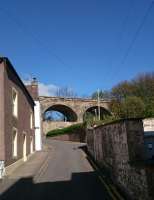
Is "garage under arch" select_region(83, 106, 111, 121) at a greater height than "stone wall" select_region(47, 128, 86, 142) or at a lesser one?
greater

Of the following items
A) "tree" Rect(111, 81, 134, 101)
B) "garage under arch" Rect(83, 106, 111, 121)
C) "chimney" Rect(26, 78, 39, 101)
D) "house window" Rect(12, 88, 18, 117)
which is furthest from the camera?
"garage under arch" Rect(83, 106, 111, 121)

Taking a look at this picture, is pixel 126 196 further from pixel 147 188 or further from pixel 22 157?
pixel 22 157

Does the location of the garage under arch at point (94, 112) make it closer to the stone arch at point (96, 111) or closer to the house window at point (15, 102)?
the stone arch at point (96, 111)

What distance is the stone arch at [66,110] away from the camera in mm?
81856

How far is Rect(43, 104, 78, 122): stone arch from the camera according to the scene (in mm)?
81856

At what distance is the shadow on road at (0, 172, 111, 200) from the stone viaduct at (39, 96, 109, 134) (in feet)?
189

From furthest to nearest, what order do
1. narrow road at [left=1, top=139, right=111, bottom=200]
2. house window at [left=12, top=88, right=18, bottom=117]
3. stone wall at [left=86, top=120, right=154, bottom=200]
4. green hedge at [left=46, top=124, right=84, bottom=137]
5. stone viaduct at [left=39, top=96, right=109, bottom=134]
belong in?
stone viaduct at [left=39, top=96, right=109, bottom=134], green hedge at [left=46, top=124, right=84, bottom=137], house window at [left=12, top=88, right=18, bottom=117], narrow road at [left=1, top=139, right=111, bottom=200], stone wall at [left=86, top=120, right=154, bottom=200]

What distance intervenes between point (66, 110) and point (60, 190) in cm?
6770

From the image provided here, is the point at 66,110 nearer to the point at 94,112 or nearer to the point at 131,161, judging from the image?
the point at 94,112

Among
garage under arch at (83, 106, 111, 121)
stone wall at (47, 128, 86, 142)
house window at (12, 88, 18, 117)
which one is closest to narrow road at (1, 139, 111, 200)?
house window at (12, 88, 18, 117)

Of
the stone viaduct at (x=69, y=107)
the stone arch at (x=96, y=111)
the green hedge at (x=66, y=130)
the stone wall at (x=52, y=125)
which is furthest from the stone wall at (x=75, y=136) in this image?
the stone arch at (x=96, y=111)

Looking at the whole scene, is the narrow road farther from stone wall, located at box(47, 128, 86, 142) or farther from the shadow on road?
stone wall, located at box(47, 128, 86, 142)

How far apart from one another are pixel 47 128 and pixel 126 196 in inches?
2577

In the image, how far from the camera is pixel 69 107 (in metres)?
81.8
